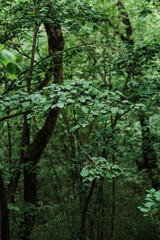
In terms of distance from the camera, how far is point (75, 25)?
2.70m

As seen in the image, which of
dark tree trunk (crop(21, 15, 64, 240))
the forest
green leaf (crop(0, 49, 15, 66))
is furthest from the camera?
dark tree trunk (crop(21, 15, 64, 240))

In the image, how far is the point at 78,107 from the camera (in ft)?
9.50

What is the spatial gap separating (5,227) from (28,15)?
9.50 ft

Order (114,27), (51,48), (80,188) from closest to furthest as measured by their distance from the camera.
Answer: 1. (80,188)
2. (51,48)
3. (114,27)

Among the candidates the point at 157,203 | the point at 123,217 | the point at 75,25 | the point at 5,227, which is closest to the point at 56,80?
the point at 75,25

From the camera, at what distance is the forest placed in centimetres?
172

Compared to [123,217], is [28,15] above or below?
above

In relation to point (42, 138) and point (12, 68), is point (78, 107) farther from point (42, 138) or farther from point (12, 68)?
point (12, 68)

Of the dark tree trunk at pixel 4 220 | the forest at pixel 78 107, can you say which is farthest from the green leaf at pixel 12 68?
the dark tree trunk at pixel 4 220

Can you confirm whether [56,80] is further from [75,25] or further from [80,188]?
[80,188]

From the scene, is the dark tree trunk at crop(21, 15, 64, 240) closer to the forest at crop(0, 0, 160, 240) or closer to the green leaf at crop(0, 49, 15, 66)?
the forest at crop(0, 0, 160, 240)

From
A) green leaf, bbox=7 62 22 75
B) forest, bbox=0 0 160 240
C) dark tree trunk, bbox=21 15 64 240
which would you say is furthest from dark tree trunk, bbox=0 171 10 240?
green leaf, bbox=7 62 22 75

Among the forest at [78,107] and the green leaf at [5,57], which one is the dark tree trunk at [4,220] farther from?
the green leaf at [5,57]

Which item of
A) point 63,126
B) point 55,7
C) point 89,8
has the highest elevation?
point 89,8
